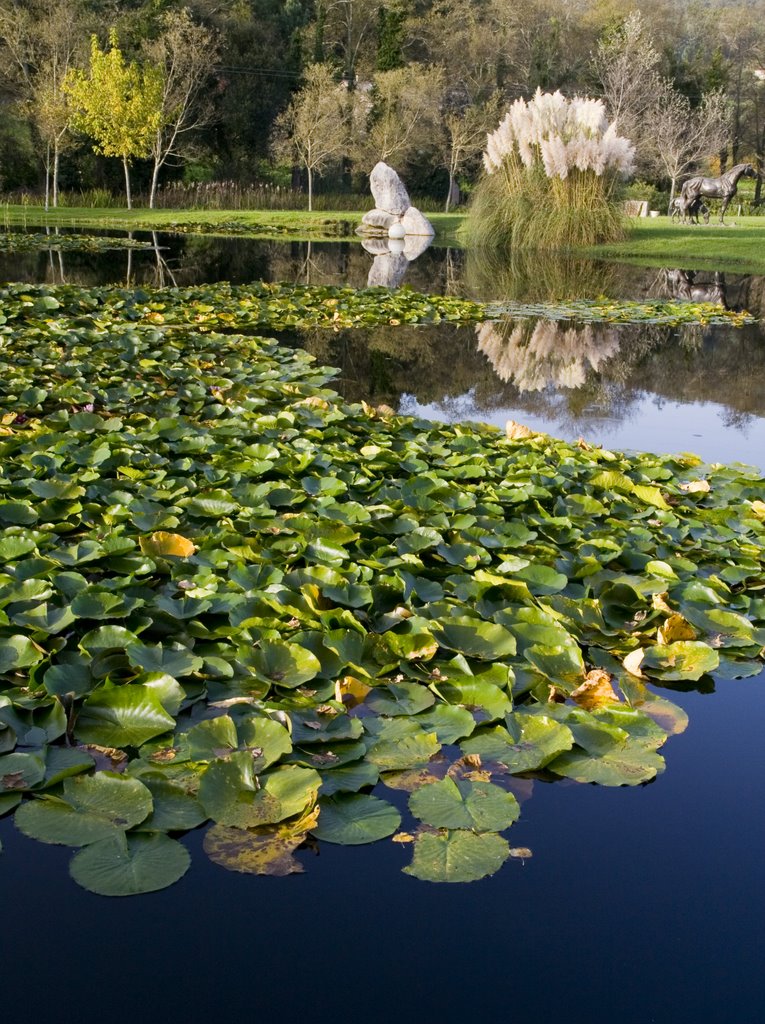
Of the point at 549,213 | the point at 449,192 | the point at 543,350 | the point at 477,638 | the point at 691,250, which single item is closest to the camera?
the point at 477,638

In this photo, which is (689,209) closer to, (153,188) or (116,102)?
(153,188)

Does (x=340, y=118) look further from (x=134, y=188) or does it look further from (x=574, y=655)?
(x=574, y=655)

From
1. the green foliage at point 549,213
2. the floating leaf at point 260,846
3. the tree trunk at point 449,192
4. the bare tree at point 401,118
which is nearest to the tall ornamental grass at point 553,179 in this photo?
the green foliage at point 549,213

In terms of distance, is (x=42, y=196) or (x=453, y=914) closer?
(x=453, y=914)

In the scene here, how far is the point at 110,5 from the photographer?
1071 inches

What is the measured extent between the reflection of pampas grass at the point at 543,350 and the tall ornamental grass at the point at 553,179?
19.1ft

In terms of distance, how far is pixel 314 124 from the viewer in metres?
25.3

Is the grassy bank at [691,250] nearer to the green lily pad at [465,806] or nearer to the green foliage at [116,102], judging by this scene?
the green foliage at [116,102]

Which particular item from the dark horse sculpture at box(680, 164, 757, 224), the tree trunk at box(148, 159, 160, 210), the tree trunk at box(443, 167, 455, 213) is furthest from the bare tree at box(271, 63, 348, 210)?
the dark horse sculpture at box(680, 164, 757, 224)

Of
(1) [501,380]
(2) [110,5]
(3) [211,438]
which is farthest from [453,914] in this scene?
(2) [110,5]

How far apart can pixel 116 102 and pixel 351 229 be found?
6.21 m

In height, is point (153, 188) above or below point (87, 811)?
above

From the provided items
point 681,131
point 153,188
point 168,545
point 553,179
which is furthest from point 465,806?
point 681,131

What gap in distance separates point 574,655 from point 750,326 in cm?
687
